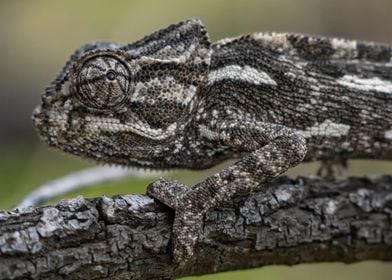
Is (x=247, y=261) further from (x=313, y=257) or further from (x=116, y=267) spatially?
(x=116, y=267)

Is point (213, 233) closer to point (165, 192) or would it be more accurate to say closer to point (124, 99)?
point (165, 192)

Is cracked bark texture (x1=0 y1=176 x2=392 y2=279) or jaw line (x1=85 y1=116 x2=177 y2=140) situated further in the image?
jaw line (x1=85 y1=116 x2=177 y2=140)

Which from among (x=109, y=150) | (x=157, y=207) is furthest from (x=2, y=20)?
(x=157, y=207)

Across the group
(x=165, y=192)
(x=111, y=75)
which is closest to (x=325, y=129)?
(x=165, y=192)

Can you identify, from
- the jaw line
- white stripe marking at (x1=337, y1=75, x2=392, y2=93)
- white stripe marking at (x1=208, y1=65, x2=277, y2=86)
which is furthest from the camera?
white stripe marking at (x1=337, y1=75, x2=392, y2=93)

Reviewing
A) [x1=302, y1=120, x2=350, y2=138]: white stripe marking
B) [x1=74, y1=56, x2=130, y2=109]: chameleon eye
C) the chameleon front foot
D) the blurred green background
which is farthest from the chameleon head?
the blurred green background

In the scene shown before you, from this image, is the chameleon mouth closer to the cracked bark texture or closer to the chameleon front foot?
the chameleon front foot

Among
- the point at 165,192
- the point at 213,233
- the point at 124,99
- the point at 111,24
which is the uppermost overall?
the point at 111,24
